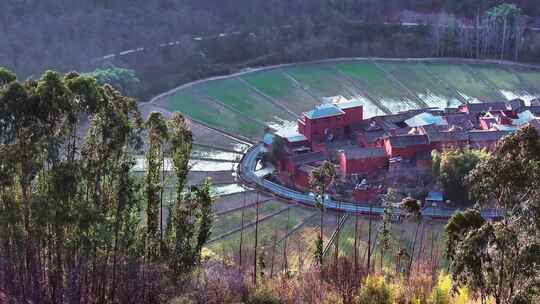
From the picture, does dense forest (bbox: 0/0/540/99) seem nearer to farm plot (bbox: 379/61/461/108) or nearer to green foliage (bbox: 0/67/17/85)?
farm plot (bbox: 379/61/461/108)

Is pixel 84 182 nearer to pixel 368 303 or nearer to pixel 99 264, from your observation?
pixel 99 264

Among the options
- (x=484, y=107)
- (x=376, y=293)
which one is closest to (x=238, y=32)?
(x=484, y=107)

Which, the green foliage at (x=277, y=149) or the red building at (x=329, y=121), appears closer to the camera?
the green foliage at (x=277, y=149)

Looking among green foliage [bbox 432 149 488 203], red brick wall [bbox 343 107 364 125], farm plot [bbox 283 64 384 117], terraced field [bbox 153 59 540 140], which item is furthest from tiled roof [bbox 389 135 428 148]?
farm plot [bbox 283 64 384 117]

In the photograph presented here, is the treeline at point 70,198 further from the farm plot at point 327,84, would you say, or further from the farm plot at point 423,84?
the farm plot at point 423,84

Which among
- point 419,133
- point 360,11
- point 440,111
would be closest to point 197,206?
point 419,133

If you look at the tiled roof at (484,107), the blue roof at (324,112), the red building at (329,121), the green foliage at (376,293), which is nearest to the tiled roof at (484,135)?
the tiled roof at (484,107)

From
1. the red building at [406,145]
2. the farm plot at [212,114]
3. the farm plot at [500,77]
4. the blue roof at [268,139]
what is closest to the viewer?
the red building at [406,145]
